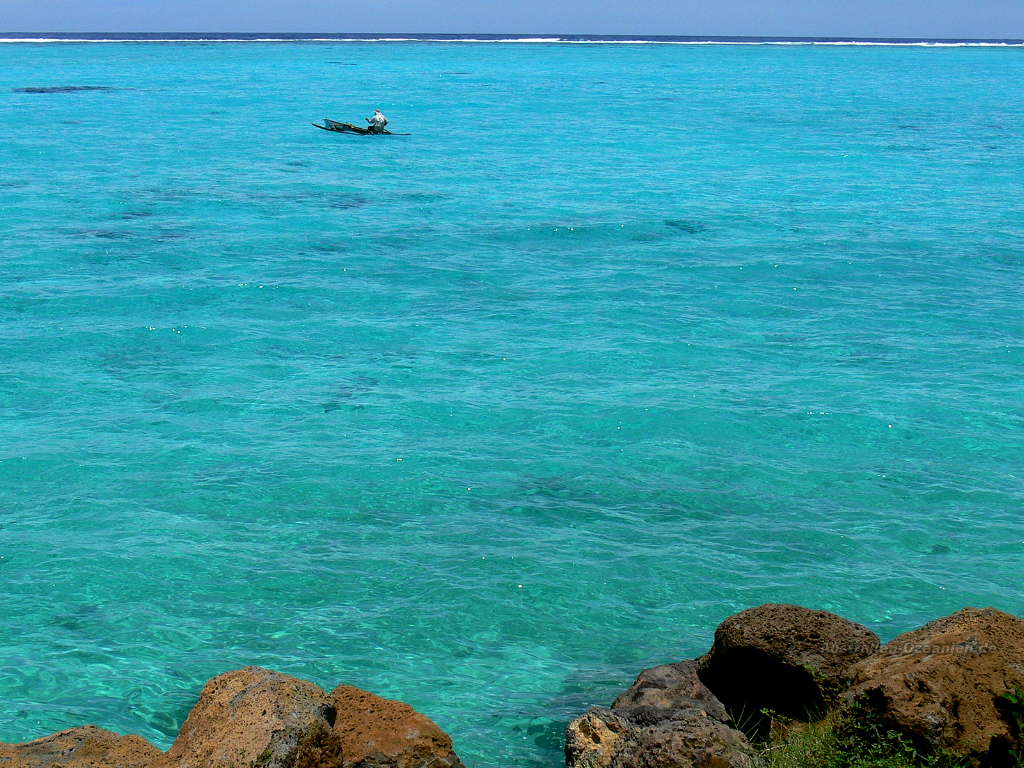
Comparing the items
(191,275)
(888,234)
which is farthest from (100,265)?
(888,234)

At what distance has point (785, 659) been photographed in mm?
7070

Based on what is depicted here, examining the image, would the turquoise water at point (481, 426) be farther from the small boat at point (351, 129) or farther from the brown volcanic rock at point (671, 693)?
the small boat at point (351, 129)

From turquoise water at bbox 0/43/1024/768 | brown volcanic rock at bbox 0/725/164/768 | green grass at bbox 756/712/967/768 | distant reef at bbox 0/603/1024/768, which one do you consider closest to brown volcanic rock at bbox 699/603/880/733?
distant reef at bbox 0/603/1024/768

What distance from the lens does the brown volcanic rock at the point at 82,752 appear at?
589 centimetres

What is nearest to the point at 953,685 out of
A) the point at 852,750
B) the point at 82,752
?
the point at 852,750

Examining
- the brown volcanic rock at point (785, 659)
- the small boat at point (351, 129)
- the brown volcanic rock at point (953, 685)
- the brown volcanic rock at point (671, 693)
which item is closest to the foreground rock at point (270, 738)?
the brown volcanic rock at point (671, 693)

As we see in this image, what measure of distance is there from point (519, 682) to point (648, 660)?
107 cm

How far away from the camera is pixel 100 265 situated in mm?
20203

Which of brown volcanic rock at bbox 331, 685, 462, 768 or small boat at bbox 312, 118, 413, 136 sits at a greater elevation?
brown volcanic rock at bbox 331, 685, 462, 768

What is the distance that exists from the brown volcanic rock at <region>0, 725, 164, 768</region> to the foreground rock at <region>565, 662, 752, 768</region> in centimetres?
253

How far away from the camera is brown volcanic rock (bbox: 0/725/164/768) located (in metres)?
5.89

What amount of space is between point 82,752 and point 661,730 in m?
3.25

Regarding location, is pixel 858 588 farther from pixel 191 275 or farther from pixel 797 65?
pixel 797 65

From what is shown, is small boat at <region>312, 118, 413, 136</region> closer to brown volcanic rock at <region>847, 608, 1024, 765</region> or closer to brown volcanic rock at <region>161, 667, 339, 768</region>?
brown volcanic rock at <region>161, 667, 339, 768</region>
